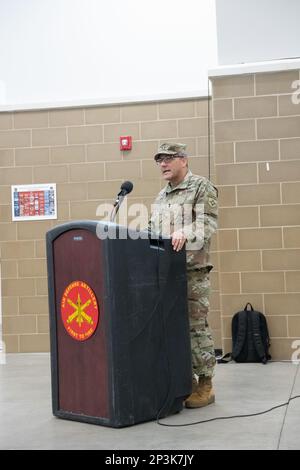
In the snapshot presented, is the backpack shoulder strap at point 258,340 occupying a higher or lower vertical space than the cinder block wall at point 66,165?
lower

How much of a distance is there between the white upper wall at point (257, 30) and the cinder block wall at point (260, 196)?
0.21m

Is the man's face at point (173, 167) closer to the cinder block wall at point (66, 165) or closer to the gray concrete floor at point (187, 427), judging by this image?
the gray concrete floor at point (187, 427)

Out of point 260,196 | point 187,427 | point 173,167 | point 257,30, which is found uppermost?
point 257,30

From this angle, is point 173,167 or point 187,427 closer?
point 187,427

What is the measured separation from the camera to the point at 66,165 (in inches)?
230

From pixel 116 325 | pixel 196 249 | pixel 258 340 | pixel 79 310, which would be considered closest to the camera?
pixel 116 325

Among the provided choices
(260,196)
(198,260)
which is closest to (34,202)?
(260,196)

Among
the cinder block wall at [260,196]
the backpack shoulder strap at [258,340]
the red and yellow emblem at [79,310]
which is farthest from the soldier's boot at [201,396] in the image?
the cinder block wall at [260,196]

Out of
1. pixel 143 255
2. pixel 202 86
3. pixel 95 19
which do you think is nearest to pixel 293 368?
pixel 143 255

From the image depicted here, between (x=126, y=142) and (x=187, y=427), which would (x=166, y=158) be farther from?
(x=126, y=142)

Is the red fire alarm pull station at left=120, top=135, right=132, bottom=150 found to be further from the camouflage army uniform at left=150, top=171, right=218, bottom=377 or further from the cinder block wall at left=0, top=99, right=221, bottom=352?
the camouflage army uniform at left=150, top=171, right=218, bottom=377

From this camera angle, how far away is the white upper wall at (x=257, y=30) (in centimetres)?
528

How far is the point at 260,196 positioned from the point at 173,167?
5.83 ft

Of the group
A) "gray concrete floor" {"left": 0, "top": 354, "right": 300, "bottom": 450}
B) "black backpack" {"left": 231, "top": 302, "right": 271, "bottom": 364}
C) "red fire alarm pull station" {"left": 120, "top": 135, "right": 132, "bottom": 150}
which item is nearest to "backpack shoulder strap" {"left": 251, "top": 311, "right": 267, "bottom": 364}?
"black backpack" {"left": 231, "top": 302, "right": 271, "bottom": 364}
